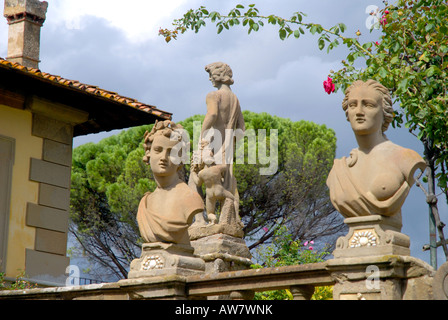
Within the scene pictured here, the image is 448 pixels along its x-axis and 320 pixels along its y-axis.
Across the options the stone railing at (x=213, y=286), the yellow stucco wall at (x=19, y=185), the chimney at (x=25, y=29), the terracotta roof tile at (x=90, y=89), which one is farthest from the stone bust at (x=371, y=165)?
the chimney at (x=25, y=29)

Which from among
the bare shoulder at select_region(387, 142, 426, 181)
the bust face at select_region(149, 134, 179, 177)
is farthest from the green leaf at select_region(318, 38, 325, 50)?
the bare shoulder at select_region(387, 142, 426, 181)

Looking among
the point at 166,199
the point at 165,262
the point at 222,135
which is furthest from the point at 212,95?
the point at 165,262

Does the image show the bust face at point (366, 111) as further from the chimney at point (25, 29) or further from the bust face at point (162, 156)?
the chimney at point (25, 29)

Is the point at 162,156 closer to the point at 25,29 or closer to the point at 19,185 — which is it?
the point at 19,185

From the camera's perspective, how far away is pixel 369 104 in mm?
5398

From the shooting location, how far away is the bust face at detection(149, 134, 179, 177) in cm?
638

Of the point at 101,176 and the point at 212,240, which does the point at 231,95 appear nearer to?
the point at 212,240

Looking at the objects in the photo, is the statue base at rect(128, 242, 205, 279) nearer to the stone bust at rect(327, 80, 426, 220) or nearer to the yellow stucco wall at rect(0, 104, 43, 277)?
the stone bust at rect(327, 80, 426, 220)

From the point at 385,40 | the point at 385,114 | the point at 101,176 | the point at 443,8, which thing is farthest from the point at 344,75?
the point at 101,176

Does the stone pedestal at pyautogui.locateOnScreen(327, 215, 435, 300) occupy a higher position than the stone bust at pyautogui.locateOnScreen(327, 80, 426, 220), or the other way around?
the stone bust at pyautogui.locateOnScreen(327, 80, 426, 220)

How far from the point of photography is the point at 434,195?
9773 millimetres

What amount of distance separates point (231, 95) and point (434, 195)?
309 cm

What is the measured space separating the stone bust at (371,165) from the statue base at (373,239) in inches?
2.6

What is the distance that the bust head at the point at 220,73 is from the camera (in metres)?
9.13
